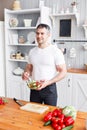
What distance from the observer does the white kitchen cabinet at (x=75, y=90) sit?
345 centimetres

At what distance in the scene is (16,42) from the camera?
13.7 feet

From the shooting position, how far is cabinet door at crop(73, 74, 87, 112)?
3434 millimetres

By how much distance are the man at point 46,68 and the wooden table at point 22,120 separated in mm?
430

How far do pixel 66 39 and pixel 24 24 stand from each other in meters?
0.93

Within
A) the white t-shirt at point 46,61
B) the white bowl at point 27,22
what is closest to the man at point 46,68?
the white t-shirt at point 46,61

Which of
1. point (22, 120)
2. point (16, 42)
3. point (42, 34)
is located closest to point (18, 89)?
point (16, 42)

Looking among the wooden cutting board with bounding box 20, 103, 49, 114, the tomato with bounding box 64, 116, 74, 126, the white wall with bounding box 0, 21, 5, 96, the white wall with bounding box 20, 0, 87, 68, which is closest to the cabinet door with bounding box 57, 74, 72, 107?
the white wall with bounding box 20, 0, 87, 68

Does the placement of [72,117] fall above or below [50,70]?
below

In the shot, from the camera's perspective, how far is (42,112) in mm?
1854

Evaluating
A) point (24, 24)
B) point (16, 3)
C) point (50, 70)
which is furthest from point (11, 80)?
point (50, 70)

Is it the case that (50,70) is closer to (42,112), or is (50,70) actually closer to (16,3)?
(42,112)

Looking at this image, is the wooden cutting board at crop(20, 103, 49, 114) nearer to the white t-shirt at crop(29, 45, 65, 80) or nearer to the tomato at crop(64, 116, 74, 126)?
the tomato at crop(64, 116, 74, 126)

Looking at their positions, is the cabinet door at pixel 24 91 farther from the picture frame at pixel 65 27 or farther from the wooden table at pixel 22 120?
the wooden table at pixel 22 120

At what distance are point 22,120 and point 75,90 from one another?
1963 mm
